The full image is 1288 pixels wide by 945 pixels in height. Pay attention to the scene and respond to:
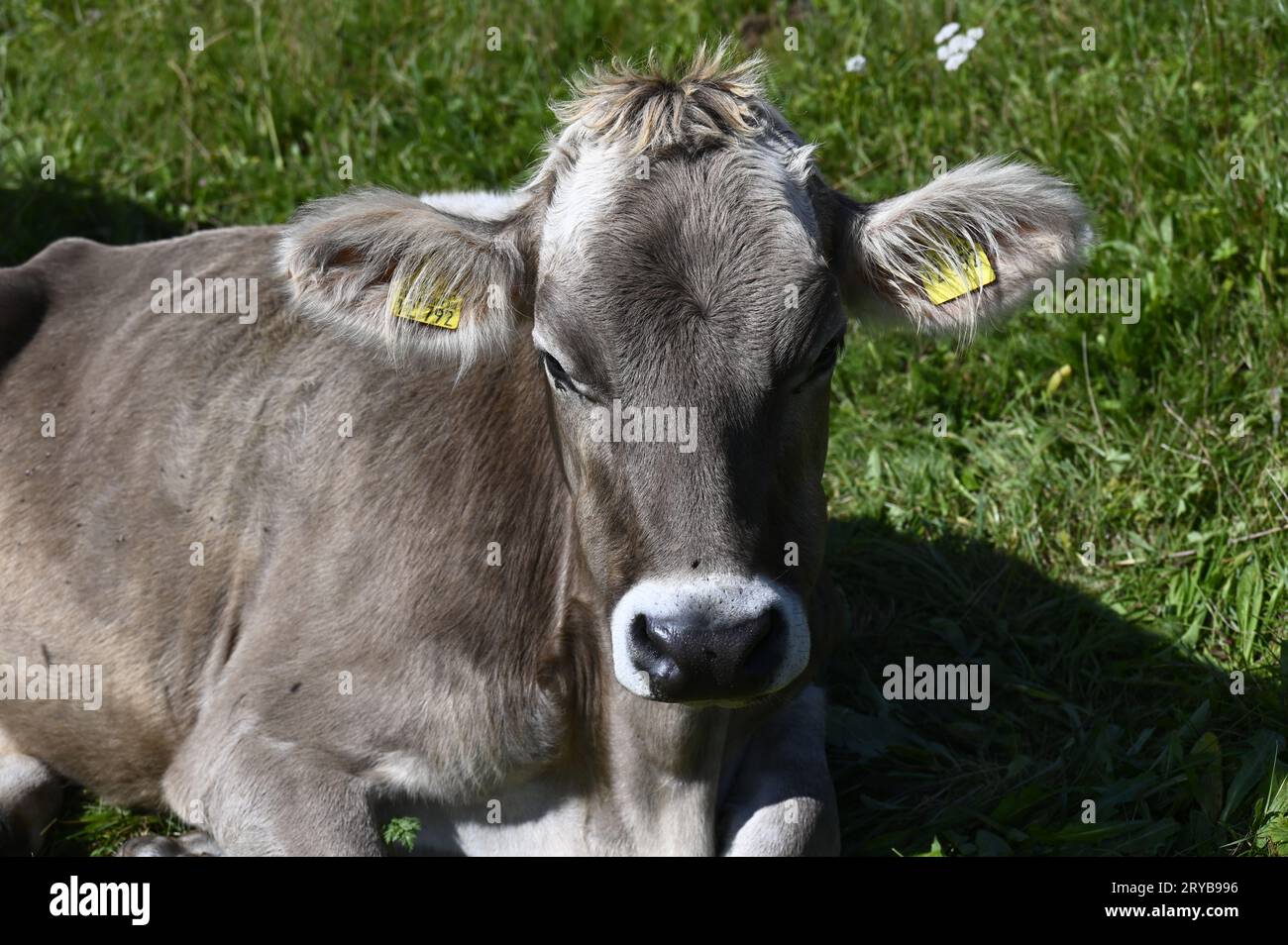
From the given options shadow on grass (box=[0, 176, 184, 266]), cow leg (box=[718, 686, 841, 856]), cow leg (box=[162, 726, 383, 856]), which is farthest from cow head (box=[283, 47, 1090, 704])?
shadow on grass (box=[0, 176, 184, 266])

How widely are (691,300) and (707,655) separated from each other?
87 centimetres

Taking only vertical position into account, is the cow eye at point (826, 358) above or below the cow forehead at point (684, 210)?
below

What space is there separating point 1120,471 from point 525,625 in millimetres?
2692

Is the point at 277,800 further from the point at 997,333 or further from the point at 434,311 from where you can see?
the point at 997,333

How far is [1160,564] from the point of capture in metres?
5.87

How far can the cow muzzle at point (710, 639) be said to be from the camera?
3.71 metres

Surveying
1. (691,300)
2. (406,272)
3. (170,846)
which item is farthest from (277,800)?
(691,300)

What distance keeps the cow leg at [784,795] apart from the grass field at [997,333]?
338mm

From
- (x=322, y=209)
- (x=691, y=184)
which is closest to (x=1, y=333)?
(x=322, y=209)

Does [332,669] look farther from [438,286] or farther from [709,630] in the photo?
[709,630]

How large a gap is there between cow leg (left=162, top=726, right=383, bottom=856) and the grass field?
63 centimetres

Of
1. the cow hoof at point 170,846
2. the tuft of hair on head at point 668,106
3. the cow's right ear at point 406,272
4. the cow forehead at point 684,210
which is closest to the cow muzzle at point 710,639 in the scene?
the cow forehead at point 684,210

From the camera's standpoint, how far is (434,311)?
4.45m

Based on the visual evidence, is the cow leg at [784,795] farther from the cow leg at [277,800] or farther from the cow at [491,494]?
the cow leg at [277,800]
